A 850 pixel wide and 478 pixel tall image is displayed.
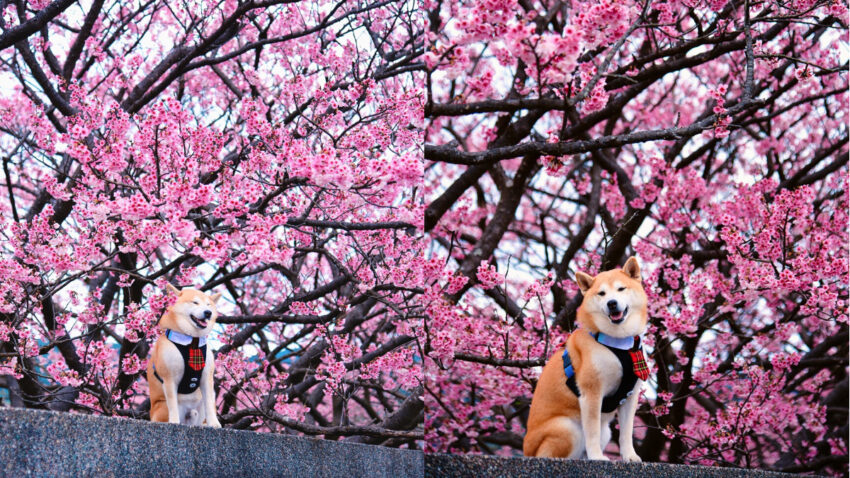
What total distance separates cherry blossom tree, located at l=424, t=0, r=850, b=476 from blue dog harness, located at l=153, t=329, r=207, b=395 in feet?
3.25

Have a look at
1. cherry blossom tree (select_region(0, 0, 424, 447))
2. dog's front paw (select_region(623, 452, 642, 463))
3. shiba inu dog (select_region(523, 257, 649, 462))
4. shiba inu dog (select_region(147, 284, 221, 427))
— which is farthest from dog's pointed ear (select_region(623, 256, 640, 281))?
shiba inu dog (select_region(147, 284, 221, 427))

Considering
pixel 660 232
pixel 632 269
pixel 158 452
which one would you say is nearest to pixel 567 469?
pixel 632 269

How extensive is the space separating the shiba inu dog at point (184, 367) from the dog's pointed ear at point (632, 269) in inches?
51.1

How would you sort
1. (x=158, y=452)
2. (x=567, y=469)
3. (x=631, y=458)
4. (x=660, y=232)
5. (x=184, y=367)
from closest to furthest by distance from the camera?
(x=158, y=452)
(x=567, y=469)
(x=631, y=458)
(x=184, y=367)
(x=660, y=232)

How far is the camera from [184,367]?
2.29 meters

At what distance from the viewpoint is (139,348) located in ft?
8.26

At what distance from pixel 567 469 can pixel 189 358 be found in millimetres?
1182

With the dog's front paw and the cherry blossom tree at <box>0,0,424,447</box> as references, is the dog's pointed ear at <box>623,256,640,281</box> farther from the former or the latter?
the cherry blossom tree at <box>0,0,424,447</box>

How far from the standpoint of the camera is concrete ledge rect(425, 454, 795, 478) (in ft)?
6.73

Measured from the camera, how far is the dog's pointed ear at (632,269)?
7.12 ft

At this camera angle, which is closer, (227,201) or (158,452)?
(158,452)

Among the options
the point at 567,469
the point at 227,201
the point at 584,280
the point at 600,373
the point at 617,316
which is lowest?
the point at 567,469

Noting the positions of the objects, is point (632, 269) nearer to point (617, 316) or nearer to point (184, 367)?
point (617, 316)

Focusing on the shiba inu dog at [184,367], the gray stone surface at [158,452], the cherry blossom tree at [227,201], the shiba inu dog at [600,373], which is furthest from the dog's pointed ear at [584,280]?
the shiba inu dog at [184,367]
